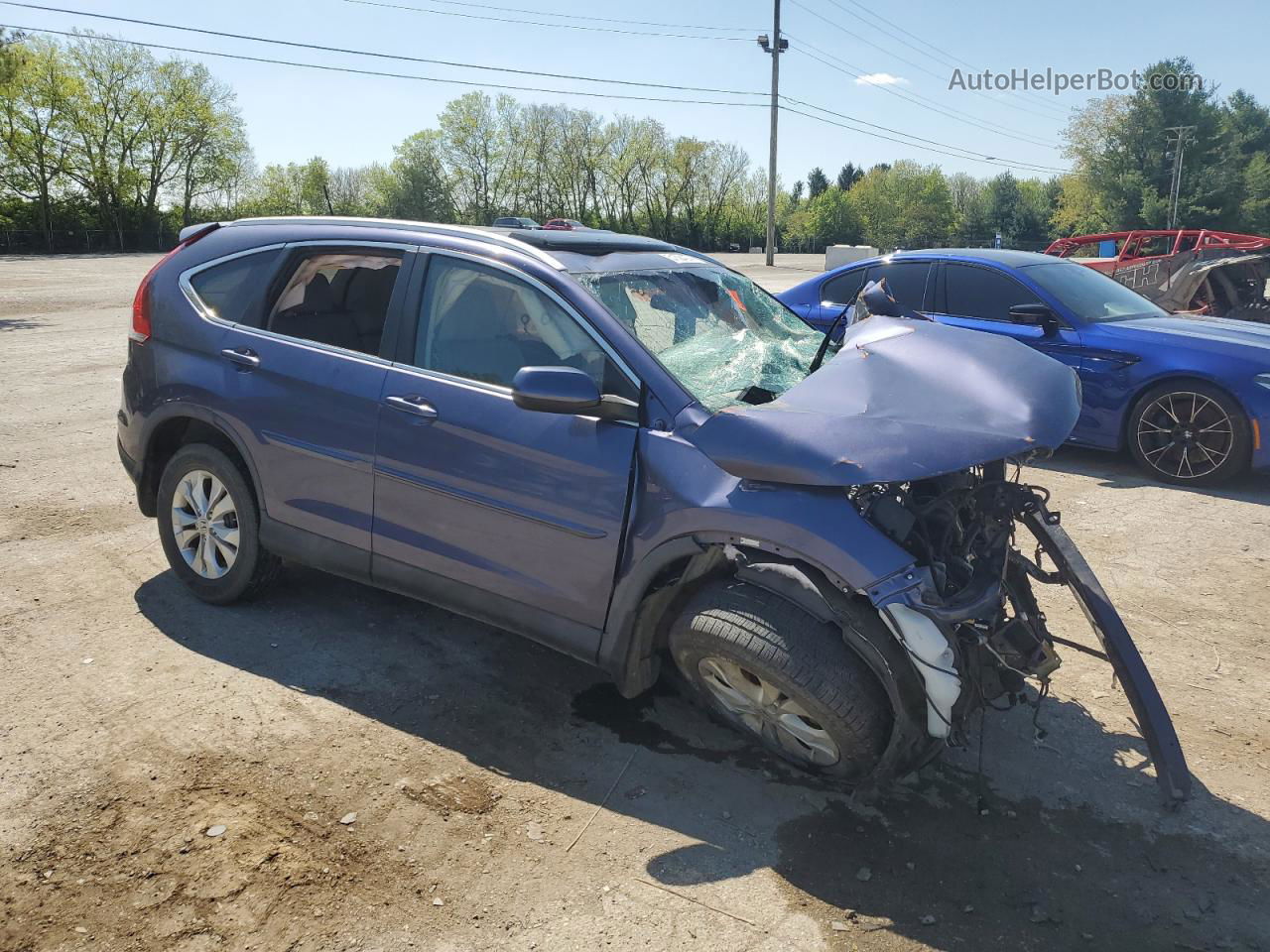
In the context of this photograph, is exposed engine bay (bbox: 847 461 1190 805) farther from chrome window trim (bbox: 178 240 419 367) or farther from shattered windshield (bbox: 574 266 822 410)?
chrome window trim (bbox: 178 240 419 367)

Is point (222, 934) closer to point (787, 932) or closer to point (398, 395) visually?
point (787, 932)

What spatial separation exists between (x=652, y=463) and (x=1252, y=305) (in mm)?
11298

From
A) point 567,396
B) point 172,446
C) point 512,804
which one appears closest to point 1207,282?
point 567,396

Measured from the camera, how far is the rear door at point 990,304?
7.21 m

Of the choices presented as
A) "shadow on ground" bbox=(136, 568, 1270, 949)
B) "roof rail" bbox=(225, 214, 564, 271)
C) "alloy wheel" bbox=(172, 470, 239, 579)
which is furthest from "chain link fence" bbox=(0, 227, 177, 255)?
"shadow on ground" bbox=(136, 568, 1270, 949)

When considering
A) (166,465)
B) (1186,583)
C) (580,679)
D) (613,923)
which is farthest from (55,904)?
(1186,583)

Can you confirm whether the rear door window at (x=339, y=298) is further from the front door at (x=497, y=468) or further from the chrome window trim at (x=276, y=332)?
the front door at (x=497, y=468)

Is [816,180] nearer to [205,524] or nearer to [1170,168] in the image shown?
[1170,168]

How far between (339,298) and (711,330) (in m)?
1.63

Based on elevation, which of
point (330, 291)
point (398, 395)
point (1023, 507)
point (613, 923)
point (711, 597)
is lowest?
point (613, 923)

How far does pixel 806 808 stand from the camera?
120 inches

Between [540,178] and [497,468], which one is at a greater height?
[540,178]

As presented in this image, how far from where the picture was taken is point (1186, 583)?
16.3 feet

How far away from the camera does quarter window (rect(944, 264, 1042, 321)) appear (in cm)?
749
